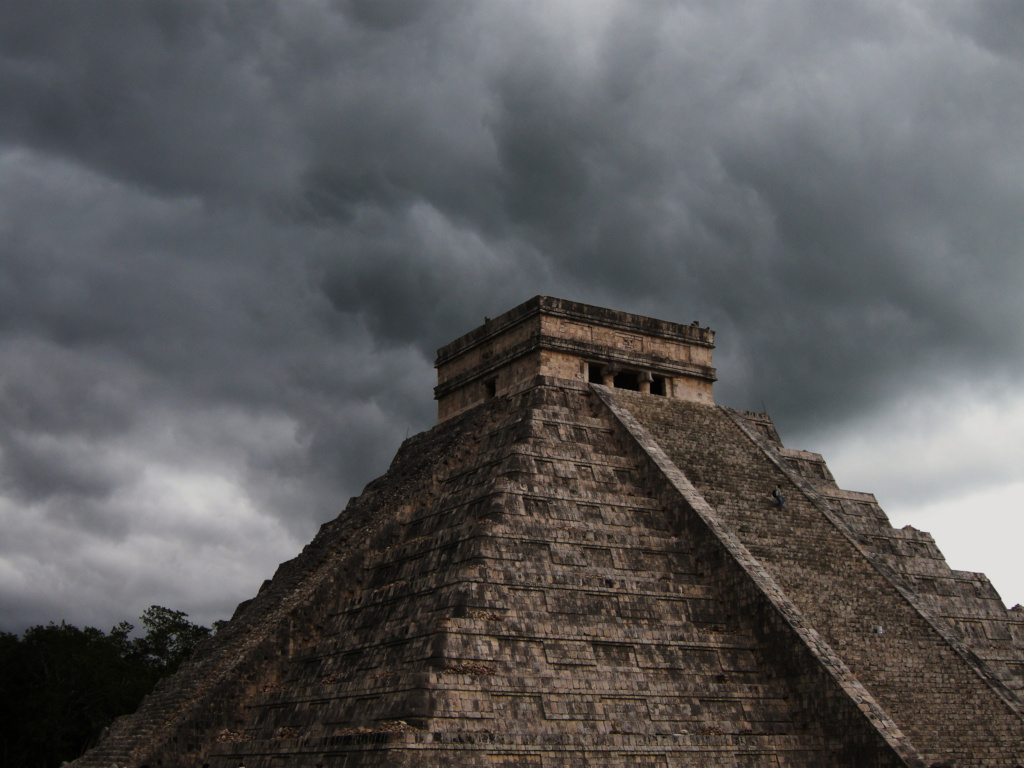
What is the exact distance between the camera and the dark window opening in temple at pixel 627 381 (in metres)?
20.7

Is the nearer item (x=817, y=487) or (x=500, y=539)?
(x=500, y=539)

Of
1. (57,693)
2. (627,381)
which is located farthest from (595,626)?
(57,693)

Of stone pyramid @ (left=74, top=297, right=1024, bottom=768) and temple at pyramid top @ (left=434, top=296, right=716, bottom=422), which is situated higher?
temple at pyramid top @ (left=434, top=296, right=716, bottom=422)

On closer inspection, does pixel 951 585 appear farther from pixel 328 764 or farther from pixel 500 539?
pixel 328 764

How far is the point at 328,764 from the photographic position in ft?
39.6

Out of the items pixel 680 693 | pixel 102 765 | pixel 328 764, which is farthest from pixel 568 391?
pixel 102 765

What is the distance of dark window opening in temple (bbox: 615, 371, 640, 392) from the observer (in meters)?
20.7

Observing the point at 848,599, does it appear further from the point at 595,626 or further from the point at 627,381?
the point at 627,381

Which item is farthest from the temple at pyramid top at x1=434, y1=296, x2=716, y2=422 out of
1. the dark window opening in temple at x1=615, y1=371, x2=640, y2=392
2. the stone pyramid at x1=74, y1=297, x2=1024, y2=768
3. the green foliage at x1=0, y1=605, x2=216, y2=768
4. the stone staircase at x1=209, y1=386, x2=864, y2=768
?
the green foliage at x1=0, y1=605, x2=216, y2=768

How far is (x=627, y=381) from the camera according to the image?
21031 millimetres

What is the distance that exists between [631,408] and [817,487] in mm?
4095

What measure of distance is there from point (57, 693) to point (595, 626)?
2339 cm

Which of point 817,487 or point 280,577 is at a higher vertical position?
point 817,487

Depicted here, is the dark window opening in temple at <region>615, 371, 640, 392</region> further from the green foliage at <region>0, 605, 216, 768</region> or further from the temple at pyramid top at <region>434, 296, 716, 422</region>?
the green foliage at <region>0, 605, 216, 768</region>
